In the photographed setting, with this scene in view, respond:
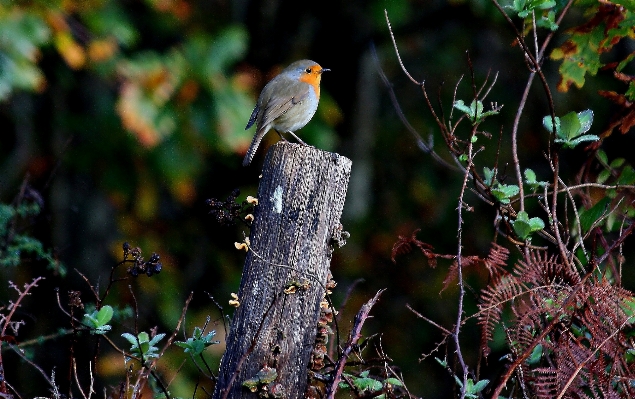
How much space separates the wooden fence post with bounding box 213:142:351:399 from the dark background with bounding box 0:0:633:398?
211 centimetres

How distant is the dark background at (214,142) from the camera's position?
18.1ft

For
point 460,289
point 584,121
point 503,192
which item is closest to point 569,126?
point 584,121

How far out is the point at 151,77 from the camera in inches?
213

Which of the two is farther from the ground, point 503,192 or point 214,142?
point 503,192

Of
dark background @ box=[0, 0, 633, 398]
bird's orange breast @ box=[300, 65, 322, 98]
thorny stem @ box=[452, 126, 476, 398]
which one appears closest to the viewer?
thorny stem @ box=[452, 126, 476, 398]

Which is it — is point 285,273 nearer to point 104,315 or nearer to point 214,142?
point 104,315

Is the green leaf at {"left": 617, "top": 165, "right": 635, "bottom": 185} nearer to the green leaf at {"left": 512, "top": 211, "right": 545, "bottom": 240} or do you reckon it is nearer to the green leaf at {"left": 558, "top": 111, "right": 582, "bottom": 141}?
the green leaf at {"left": 558, "top": 111, "right": 582, "bottom": 141}

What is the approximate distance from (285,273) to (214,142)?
3599mm

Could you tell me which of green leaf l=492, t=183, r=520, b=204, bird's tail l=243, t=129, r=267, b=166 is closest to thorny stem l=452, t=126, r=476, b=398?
green leaf l=492, t=183, r=520, b=204

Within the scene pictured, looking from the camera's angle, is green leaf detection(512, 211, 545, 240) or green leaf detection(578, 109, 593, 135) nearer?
green leaf detection(512, 211, 545, 240)

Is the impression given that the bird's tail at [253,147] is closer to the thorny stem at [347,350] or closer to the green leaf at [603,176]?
the green leaf at [603,176]

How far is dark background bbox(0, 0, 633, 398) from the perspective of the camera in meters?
5.52

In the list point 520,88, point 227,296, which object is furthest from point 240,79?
point 520,88

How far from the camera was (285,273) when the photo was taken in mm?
2311
